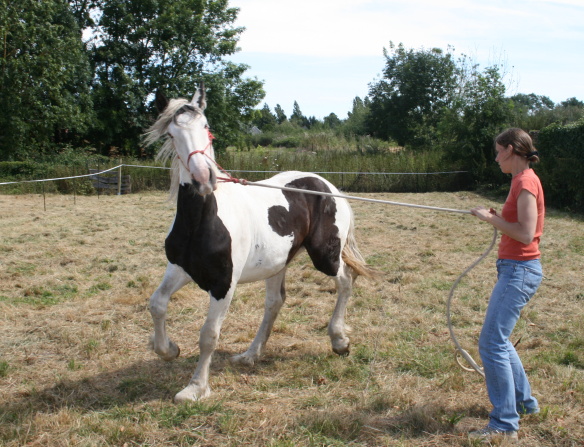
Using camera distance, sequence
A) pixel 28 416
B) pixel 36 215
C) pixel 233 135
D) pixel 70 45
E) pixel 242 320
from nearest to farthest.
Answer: pixel 28 416, pixel 242 320, pixel 36 215, pixel 70 45, pixel 233 135

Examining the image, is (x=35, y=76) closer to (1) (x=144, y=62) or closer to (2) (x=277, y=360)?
(1) (x=144, y=62)

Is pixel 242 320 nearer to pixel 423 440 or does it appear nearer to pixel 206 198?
pixel 206 198

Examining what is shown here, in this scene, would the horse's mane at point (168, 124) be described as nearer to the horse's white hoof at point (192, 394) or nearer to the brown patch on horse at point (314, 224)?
the brown patch on horse at point (314, 224)

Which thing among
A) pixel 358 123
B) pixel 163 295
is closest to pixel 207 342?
pixel 163 295

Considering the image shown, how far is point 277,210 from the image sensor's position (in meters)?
3.94

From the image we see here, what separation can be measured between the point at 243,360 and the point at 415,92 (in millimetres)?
29277

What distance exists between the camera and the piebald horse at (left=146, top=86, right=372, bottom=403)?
3229 mm

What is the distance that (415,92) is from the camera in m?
30.8

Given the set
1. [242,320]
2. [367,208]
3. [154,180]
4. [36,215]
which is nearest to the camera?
[242,320]

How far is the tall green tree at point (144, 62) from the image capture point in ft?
81.8

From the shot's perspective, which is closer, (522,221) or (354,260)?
(522,221)

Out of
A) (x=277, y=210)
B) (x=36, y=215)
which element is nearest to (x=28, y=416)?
(x=277, y=210)

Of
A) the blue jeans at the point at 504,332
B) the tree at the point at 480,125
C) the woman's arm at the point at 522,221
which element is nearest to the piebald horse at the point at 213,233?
the blue jeans at the point at 504,332

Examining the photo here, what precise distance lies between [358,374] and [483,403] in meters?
0.89
